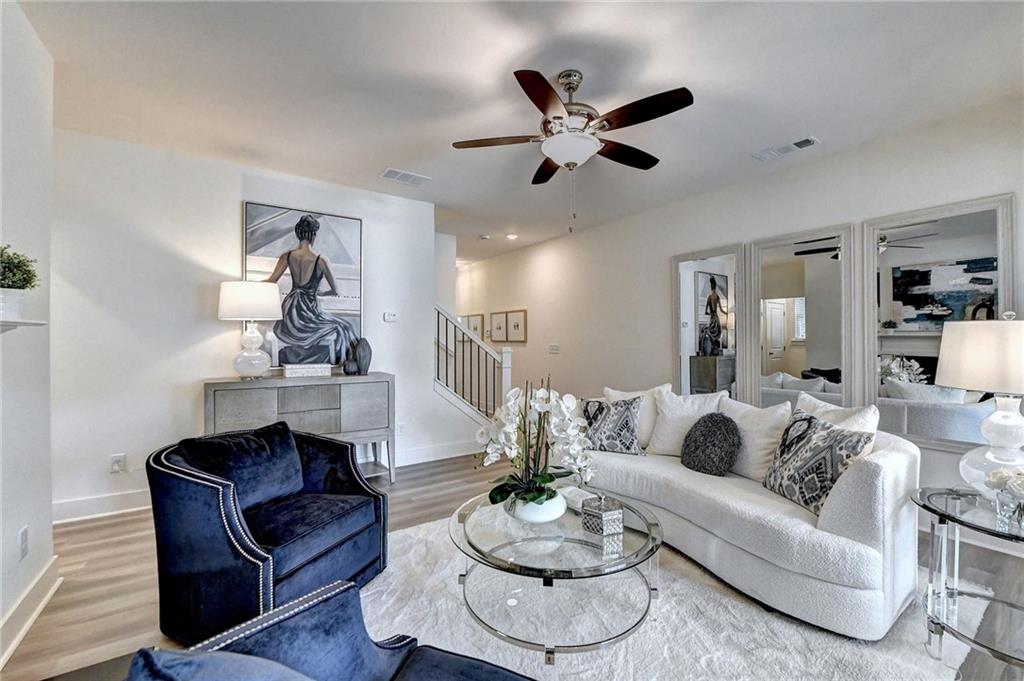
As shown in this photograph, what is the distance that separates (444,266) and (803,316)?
432 cm

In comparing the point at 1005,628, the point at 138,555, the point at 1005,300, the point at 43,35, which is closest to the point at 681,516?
the point at 1005,628

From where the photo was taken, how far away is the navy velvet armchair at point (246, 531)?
6.02 feet

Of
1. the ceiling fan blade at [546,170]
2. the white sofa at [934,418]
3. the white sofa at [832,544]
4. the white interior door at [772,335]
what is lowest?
the white sofa at [832,544]

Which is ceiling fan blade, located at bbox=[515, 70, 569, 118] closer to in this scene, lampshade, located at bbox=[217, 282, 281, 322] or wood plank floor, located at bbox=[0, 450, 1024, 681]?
lampshade, located at bbox=[217, 282, 281, 322]

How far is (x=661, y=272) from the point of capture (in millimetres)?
4996

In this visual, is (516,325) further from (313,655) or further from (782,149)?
(313,655)

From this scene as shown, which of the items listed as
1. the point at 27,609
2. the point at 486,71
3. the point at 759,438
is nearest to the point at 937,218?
the point at 759,438

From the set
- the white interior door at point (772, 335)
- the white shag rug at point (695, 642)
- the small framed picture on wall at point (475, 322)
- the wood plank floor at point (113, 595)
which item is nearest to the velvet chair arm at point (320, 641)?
the white shag rug at point (695, 642)

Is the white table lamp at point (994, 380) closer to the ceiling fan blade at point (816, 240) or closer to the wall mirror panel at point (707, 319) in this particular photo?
the ceiling fan blade at point (816, 240)

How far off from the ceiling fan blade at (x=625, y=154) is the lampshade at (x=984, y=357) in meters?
1.81

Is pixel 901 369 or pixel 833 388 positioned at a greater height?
pixel 901 369

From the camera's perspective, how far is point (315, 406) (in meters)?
3.79

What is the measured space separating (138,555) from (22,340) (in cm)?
143

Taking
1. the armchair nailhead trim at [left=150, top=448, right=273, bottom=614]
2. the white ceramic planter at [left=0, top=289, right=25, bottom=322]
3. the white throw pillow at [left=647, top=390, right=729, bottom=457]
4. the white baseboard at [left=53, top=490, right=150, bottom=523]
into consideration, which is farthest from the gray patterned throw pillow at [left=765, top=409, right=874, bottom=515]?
the white baseboard at [left=53, top=490, right=150, bottom=523]
